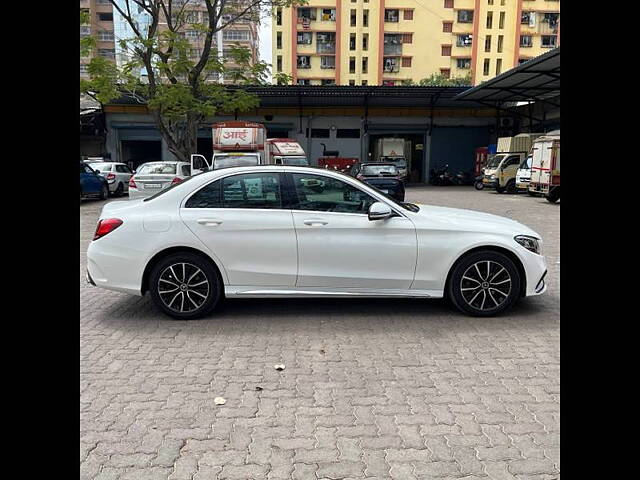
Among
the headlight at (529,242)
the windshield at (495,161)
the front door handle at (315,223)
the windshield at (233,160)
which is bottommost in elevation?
the headlight at (529,242)

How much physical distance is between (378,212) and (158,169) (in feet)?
45.6

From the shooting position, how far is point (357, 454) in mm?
2830

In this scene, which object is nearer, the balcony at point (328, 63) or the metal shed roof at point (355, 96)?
the metal shed roof at point (355, 96)

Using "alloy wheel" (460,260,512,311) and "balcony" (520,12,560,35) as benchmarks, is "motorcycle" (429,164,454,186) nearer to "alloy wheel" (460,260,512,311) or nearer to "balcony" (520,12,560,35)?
"alloy wheel" (460,260,512,311)

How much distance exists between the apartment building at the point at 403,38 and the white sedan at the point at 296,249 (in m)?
60.2

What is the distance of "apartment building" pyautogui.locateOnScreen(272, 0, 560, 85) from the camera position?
205 ft

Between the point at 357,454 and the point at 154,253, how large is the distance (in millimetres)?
3080

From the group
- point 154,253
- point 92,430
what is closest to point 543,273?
point 154,253

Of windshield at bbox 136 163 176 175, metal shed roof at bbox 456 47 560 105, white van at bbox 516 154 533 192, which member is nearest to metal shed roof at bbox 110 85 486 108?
metal shed roof at bbox 456 47 560 105

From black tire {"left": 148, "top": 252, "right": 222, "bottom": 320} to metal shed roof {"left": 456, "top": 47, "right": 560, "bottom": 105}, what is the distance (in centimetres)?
1738

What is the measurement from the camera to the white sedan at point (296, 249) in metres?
5.00

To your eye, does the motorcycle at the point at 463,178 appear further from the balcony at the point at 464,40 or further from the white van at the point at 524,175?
the balcony at the point at 464,40

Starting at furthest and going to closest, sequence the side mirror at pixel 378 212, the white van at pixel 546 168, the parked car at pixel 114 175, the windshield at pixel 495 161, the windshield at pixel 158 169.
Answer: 1. the windshield at pixel 495 161
2. the parked car at pixel 114 175
3. the white van at pixel 546 168
4. the windshield at pixel 158 169
5. the side mirror at pixel 378 212

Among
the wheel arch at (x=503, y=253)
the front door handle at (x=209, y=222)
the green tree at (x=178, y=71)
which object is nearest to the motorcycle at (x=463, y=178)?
the green tree at (x=178, y=71)
